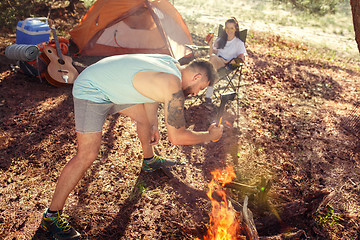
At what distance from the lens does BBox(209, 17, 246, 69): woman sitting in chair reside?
5973mm

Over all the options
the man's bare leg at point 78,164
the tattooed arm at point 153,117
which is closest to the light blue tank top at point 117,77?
the man's bare leg at point 78,164

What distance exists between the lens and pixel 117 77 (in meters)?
2.05

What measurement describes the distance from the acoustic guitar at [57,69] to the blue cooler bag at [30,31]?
95 cm

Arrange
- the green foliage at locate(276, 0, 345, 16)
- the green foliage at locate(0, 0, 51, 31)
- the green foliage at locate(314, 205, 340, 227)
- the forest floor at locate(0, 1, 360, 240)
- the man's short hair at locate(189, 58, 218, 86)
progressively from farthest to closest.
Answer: the green foliage at locate(276, 0, 345, 16), the green foliage at locate(0, 0, 51, 31), the green foliage at locate(314, 205, 340, 227), the forest floor at locate(0, 1, 360, 240), the man's short hair at locate(189, 58, 218, 86)

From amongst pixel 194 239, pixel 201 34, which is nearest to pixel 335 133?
pixel 194 239

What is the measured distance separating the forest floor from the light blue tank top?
56.9 inches

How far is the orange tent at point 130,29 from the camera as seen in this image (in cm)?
651

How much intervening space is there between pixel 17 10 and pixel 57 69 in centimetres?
513

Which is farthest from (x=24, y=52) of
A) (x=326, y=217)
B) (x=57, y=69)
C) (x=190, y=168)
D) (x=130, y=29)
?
(x=326, y=217)

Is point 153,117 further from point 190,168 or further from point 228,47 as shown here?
point 228,47

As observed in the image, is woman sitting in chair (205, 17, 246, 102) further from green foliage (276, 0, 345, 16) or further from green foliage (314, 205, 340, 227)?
green foliage (276, 0, 345, 16)

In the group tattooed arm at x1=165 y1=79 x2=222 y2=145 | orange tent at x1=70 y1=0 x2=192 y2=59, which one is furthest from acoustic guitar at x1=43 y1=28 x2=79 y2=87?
tattooed arm at x1=165 y1=79 x2=222 y2=145

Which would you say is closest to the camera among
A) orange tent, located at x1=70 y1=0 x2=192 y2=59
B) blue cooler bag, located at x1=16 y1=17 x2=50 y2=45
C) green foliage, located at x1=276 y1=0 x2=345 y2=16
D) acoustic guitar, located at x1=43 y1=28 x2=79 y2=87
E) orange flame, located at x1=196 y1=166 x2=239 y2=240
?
orange flame, located at x1=196 y1=166 x2=239 y2=240

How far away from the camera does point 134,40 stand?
737 centimetres
